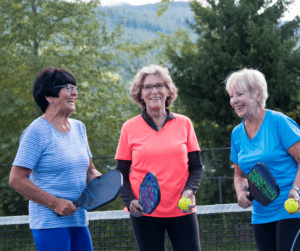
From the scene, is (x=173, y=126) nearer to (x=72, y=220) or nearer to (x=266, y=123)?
(x=266, y=123)

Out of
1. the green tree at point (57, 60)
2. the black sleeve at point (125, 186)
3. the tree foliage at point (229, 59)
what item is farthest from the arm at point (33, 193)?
the tree foliage at point (229, 59)

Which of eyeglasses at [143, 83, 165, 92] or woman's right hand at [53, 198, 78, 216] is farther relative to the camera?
eyeglasses at [143, 83, 165, 92]

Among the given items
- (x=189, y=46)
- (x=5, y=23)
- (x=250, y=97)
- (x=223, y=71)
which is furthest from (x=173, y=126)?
(x=189, y=46)

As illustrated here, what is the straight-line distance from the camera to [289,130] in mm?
2918

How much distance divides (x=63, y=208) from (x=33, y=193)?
0.73 ft

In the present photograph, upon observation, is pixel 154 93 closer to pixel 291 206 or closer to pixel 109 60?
pixel 291 206

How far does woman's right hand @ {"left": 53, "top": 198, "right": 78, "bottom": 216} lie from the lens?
9.18 ft

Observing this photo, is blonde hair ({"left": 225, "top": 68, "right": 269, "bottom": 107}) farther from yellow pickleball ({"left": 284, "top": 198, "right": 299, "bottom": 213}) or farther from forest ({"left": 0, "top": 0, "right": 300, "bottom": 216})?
forest ({"left": 0, "top": 0, "right": 300, "bottom": 216})

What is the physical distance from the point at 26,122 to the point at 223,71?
742 centimetres

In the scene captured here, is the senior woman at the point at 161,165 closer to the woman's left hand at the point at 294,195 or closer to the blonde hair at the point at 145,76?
the blonde hair at the point at 145,76

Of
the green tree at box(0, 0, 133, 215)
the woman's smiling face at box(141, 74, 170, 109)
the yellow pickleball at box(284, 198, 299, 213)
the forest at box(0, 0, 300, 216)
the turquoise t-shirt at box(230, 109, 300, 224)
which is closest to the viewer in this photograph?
the yellow pickleball at box(284, 198, 299, 213)

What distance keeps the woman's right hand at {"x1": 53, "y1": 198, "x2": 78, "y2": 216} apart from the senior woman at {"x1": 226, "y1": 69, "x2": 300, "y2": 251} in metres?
1.28

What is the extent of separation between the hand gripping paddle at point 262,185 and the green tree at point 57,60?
12263mm

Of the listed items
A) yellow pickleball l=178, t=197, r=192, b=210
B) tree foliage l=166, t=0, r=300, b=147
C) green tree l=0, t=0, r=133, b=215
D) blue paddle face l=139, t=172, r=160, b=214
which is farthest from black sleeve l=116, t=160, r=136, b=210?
green tree l=0, t=0, r=133, b=215
